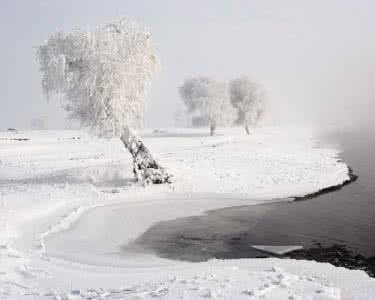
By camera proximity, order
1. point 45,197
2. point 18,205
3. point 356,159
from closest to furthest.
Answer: point 18,205 → point 45,197 → point 356,159

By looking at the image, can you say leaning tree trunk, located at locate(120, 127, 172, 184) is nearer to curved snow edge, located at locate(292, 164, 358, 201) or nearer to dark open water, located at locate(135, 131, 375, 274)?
dark open water, located at locate(135, 131, 375, 274)

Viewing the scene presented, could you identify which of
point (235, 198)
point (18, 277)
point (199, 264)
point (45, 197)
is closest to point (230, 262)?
point (199, 264)

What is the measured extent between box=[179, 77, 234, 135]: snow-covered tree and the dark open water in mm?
54027

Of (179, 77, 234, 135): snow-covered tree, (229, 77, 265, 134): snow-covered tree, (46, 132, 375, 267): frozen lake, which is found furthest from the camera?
(229, 77, 265, 134): snow-covered tree

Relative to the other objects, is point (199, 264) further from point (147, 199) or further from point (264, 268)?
point (147, 199)

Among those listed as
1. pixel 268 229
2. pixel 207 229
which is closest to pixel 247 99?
pixel 268 229

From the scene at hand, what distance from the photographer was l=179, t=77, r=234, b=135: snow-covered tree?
77.6 metres

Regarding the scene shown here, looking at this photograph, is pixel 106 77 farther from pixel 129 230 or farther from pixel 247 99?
pixel 247 99

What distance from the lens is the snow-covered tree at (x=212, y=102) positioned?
255ft

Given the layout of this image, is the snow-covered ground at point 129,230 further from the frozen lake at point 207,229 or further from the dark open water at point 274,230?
the dark open water at point 274,230

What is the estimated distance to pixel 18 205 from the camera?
20.5m

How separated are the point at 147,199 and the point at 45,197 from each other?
5440mm

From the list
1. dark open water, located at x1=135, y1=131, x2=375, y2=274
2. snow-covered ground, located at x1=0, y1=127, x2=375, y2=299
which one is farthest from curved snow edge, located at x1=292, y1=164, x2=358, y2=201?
dark open water, located at x1=135, y1=131, x2=375, y2=274

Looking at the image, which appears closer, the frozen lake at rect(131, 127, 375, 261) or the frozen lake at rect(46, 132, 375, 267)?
the frozen lake at rect(46, 132, 375, 267)
